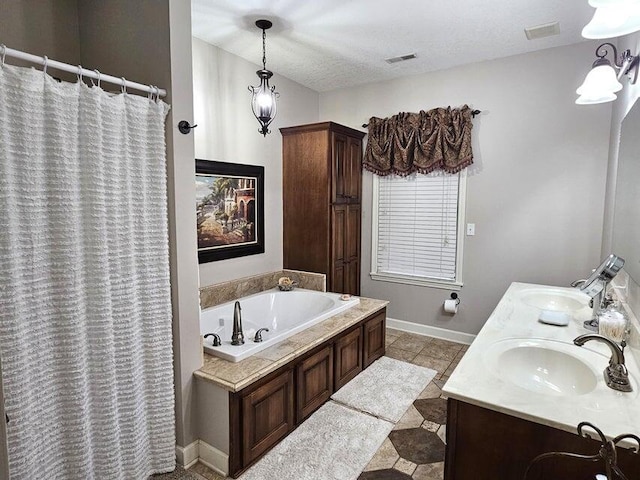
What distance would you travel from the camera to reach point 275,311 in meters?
3.71

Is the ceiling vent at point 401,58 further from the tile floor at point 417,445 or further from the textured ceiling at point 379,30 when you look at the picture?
the tile floor at point 417,445

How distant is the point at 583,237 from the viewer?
3279mm

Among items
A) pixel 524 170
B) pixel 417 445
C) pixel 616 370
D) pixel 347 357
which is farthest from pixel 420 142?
pixel 616 370

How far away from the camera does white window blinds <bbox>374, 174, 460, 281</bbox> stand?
13.0ft

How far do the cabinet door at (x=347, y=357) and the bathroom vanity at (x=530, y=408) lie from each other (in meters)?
1.32

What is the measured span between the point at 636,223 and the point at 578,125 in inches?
75.2

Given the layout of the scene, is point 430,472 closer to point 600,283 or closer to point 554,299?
point 600,283

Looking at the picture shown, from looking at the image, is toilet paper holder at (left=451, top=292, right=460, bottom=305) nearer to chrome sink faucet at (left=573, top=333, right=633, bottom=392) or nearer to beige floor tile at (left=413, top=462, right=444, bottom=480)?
beige floor tile at (left=413, top=462, right=444, bottom=480)

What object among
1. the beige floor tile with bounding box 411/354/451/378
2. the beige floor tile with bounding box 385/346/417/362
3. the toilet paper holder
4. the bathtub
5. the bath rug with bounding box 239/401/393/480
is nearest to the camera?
the bath rug with bounding box 239/401/393/480

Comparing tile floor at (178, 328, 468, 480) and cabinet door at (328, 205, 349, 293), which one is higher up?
cabinet door at (328, 205, 349, 293)

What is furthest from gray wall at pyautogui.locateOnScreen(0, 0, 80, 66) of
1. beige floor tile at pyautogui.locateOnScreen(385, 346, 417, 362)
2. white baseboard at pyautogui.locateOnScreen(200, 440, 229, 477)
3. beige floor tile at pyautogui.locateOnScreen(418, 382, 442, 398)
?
beige floor tile at pyautogui.locateOnScreen(385, 346, 417, 362)

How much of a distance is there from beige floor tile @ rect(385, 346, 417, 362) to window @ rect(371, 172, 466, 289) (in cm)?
81

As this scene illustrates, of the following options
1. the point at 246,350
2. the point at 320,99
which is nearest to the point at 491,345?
→ the point at 246,350

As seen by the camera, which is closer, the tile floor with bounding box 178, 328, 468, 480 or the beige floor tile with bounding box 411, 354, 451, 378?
the tile floor with bounding box 178, 328, 468, 480
